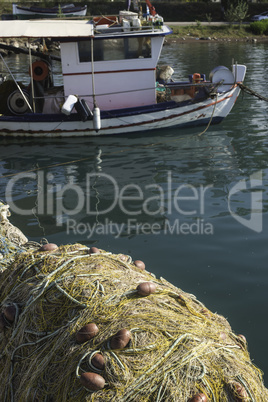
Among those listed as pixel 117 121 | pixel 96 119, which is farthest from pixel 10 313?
pixel 117 121

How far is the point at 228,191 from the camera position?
1101 centimetres

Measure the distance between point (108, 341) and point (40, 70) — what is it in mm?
13367

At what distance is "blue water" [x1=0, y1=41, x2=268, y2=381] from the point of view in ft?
24.3

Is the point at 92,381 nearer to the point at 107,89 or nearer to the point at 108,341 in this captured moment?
the point at 108,341

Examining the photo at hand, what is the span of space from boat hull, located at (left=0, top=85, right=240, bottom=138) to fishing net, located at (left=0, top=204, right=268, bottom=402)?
35.4 feet

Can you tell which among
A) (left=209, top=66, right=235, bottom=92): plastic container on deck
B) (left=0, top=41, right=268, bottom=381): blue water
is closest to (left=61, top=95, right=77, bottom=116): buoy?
(left=0, top=41, right=268, bottom=381): blue water

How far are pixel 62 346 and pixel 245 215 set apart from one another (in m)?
6.48

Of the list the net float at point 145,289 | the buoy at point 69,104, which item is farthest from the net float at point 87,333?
the buoy at point 69,104

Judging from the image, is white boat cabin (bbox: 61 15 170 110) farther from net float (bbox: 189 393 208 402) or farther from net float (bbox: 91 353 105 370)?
net float (bbox: 189 393 208 402)

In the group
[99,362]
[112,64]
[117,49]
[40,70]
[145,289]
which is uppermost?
[117,49]

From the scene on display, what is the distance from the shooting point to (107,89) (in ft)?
49.9

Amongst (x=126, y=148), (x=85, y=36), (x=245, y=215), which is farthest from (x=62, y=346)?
(x=85, y=36)

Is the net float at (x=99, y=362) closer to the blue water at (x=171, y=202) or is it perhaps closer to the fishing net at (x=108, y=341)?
the fishing net at (x=108, y=341)

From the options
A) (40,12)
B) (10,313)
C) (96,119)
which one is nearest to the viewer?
(10,313)
